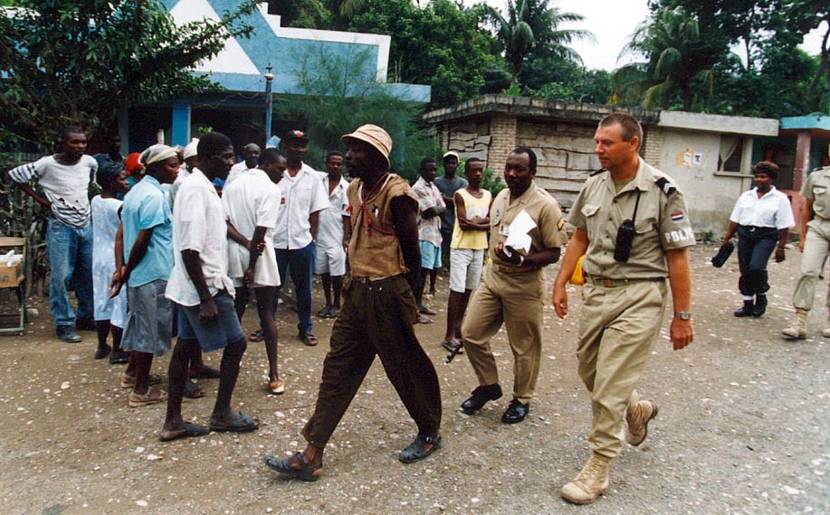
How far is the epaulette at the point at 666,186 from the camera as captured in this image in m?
3.29

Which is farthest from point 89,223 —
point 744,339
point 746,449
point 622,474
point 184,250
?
point 744,339

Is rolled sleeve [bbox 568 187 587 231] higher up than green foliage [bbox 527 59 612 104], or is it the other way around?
green foliage [bbox 527 59 612 104]

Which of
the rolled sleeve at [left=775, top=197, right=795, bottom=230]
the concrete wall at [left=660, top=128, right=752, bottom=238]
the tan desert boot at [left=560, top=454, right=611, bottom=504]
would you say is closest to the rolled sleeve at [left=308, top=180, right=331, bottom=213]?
the tan desert boot at [left=560, top=454, right=611, bottom=504]

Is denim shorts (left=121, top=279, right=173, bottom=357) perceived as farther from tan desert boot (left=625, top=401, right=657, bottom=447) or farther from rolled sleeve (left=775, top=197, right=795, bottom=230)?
rolled sleeve (left=775, top=197, right=795, bottom=230)

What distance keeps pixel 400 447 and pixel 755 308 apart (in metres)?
6.05

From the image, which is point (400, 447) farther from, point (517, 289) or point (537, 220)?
point (537, 220)

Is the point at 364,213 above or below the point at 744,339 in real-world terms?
above

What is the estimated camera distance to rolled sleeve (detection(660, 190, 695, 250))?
3.25 meters

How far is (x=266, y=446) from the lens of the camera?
375 cm

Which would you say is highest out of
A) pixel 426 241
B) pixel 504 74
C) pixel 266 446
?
pixel 504 74

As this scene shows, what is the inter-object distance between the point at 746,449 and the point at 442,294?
15.5ft

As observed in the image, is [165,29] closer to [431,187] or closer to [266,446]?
[431,187]

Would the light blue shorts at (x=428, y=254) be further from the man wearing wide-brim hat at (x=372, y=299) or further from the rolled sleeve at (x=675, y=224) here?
the rolled sleeve at (x=675, y=224)

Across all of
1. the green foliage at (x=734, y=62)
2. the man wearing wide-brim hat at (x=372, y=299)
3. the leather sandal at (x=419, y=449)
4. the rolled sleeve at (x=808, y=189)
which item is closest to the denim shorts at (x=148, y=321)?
the man wearing wide-brim hat at (x=372, y=299)
